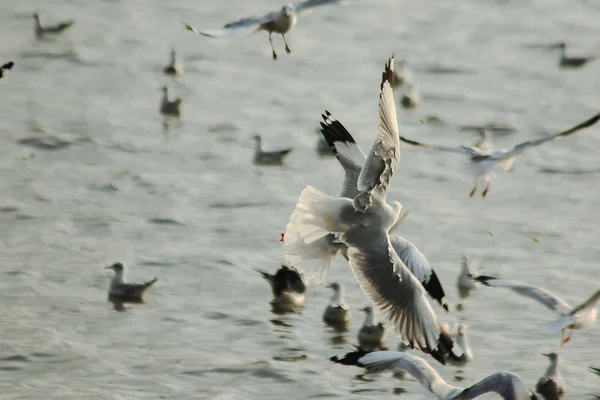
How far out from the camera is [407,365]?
980 centimetres

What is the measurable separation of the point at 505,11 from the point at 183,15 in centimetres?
773

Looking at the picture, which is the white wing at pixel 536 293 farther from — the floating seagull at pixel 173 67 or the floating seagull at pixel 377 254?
the floating seagull at pixel 173 67

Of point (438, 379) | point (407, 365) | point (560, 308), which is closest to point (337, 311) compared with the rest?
point (560, 308)

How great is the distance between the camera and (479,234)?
16.1m

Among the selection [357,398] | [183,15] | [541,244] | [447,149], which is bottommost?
[357,398]

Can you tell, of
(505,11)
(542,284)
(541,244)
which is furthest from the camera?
(505,11)

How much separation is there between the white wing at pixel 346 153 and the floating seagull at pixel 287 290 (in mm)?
2164

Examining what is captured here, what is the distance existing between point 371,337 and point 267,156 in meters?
6.56

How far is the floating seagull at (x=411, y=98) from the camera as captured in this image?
2206 cm

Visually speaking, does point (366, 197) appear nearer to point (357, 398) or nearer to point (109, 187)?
point (357, 398)

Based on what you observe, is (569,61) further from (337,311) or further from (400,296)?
(400,296)

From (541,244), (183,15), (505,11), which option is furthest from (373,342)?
(505,11)

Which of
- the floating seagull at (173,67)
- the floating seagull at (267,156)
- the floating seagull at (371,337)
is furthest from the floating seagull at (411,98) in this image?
the floating seagull at (371,337)

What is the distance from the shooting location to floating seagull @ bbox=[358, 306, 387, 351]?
40.5 ft
